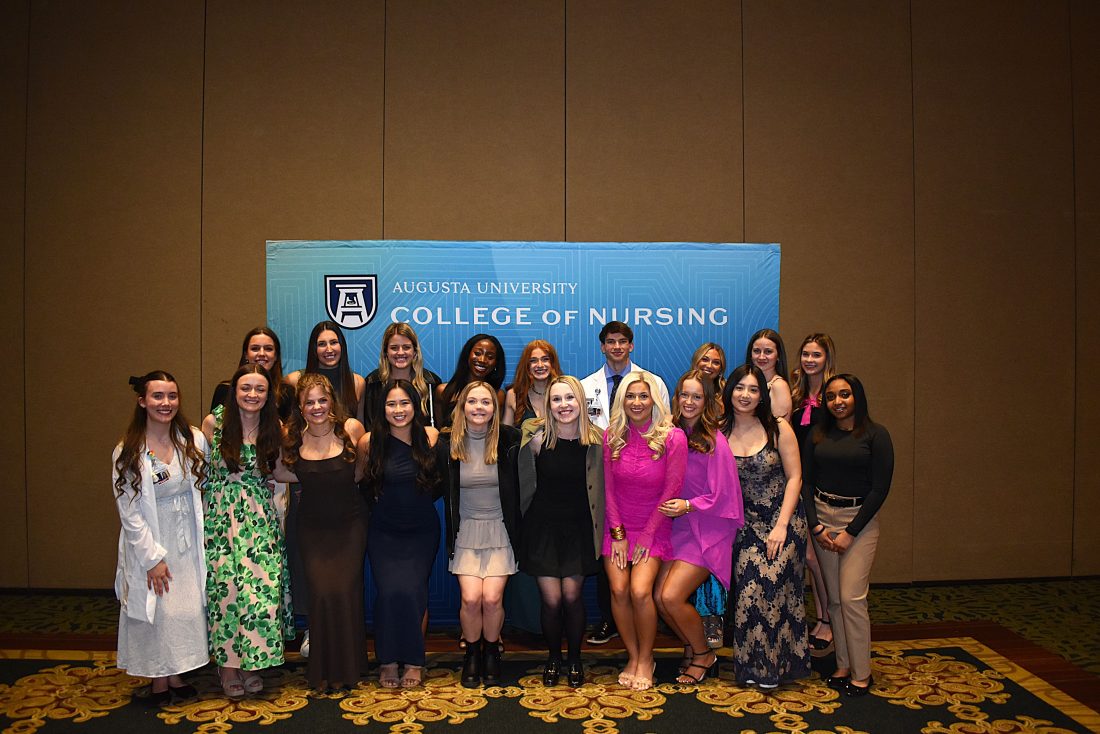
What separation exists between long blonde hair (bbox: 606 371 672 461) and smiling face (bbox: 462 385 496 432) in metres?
0.64

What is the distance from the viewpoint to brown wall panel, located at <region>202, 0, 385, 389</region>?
19.0ft

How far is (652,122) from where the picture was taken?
5.93m

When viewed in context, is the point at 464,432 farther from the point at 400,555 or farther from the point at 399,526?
the point at 400,555

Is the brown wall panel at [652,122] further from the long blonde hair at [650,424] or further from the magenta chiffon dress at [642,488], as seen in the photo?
the magenta chiffon dress at [642,488]

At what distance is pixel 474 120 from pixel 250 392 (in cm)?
296

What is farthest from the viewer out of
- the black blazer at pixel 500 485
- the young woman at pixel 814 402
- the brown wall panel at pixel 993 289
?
the brown wall panel at pixel 993 289

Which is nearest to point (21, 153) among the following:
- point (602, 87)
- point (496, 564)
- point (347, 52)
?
point (347, 52)

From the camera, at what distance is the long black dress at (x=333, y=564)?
153 inches

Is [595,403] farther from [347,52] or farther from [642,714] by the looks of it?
[347,52]

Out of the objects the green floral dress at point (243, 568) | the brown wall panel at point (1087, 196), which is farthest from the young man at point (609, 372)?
the brown wall panel at point (1087, 196)

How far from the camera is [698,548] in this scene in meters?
3.99

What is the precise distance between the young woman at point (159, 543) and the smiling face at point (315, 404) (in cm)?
55

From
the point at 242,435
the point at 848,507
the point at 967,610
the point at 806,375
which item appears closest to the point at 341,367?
the point at 242,435

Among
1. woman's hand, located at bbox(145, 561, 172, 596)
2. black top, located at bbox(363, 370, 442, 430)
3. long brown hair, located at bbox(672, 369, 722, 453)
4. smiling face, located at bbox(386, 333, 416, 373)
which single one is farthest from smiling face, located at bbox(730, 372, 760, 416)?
woman's hand, located at bbox(145, 561, 172, 596)
